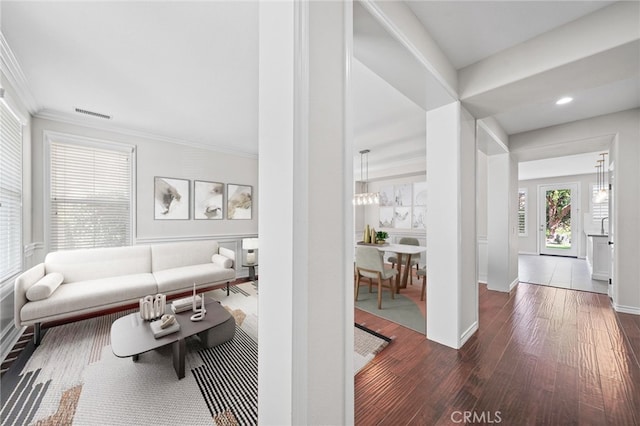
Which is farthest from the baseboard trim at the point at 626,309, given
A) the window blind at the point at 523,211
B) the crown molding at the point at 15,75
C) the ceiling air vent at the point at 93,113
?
the ceiling air vent at the point at 93,113

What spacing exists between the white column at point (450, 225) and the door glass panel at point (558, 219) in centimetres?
776

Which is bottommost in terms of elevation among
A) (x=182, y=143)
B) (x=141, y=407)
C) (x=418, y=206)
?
(x=141, y=407)

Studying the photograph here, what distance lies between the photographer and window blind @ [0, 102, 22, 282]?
217 centimetres

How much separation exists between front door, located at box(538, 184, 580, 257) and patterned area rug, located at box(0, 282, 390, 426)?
8477 millimetres

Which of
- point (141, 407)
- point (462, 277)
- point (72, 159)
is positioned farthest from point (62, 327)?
point (462, 277)

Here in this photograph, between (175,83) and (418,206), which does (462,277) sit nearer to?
(175,83)

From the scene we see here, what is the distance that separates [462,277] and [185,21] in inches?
118

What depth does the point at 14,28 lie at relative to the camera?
1.64 meters


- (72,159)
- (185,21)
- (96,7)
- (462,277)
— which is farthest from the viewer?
(72,159)

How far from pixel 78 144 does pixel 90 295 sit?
6.94 ft

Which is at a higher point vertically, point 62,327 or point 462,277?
point 462,277

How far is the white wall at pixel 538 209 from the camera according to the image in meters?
6.97

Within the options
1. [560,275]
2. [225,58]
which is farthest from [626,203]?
[225,58]

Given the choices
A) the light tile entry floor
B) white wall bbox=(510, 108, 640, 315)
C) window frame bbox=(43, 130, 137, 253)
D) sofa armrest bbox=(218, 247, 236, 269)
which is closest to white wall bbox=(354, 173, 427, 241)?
the light tile entry floor
